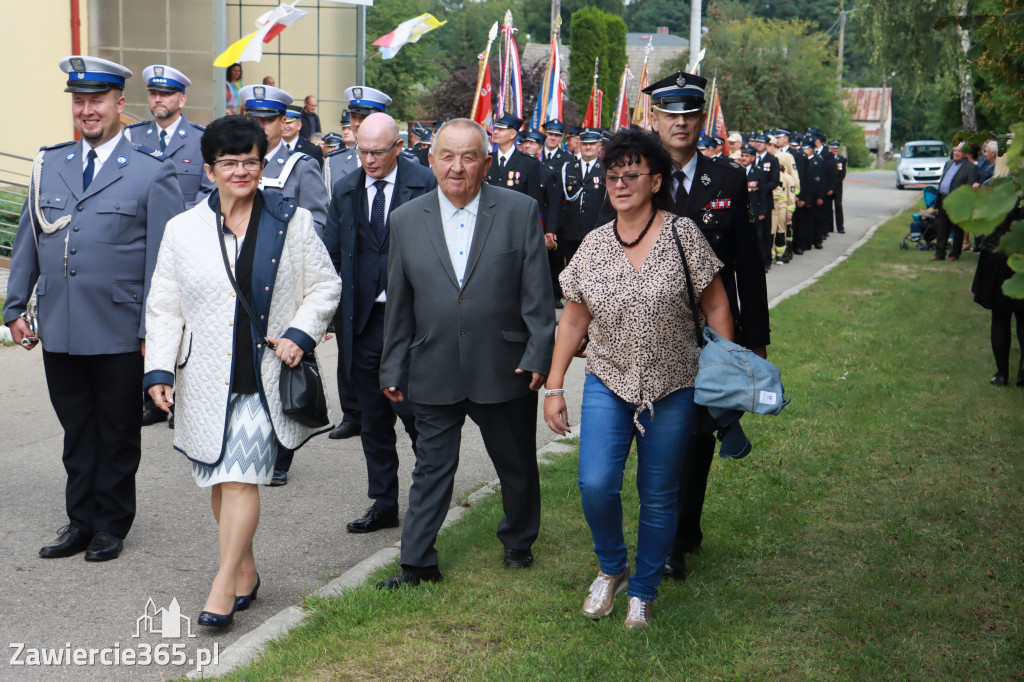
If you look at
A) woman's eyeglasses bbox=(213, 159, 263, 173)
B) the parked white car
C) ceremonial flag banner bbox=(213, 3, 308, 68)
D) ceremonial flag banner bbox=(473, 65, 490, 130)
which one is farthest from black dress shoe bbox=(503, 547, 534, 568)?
the parked white car

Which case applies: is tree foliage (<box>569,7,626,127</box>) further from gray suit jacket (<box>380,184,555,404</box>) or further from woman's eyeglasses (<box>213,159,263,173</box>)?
woman's eyeglasses (<box>213,159,263,173</box>)

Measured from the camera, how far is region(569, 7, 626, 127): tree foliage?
49.0 m

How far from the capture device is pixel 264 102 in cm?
694

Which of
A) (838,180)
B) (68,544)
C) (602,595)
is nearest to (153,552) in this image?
(68,544)

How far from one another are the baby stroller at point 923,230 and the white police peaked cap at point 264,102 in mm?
16442

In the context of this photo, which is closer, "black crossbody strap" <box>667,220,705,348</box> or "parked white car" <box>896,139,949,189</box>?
"black crossbody strap" <box>667,220,705,348</box>

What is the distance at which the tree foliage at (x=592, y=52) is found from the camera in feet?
161

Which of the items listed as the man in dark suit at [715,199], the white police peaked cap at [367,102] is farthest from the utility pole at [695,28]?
the man in dark suit at [715,199]

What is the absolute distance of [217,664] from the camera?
409 cm

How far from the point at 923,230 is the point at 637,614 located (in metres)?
19.0

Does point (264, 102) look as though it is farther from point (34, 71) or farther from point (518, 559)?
point (34, 71)

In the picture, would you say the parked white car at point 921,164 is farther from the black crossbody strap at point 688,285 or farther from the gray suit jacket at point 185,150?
the black crossbody strap at point 688,285

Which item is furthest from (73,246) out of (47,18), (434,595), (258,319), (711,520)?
(47,18)

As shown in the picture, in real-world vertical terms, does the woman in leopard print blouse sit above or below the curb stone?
above
